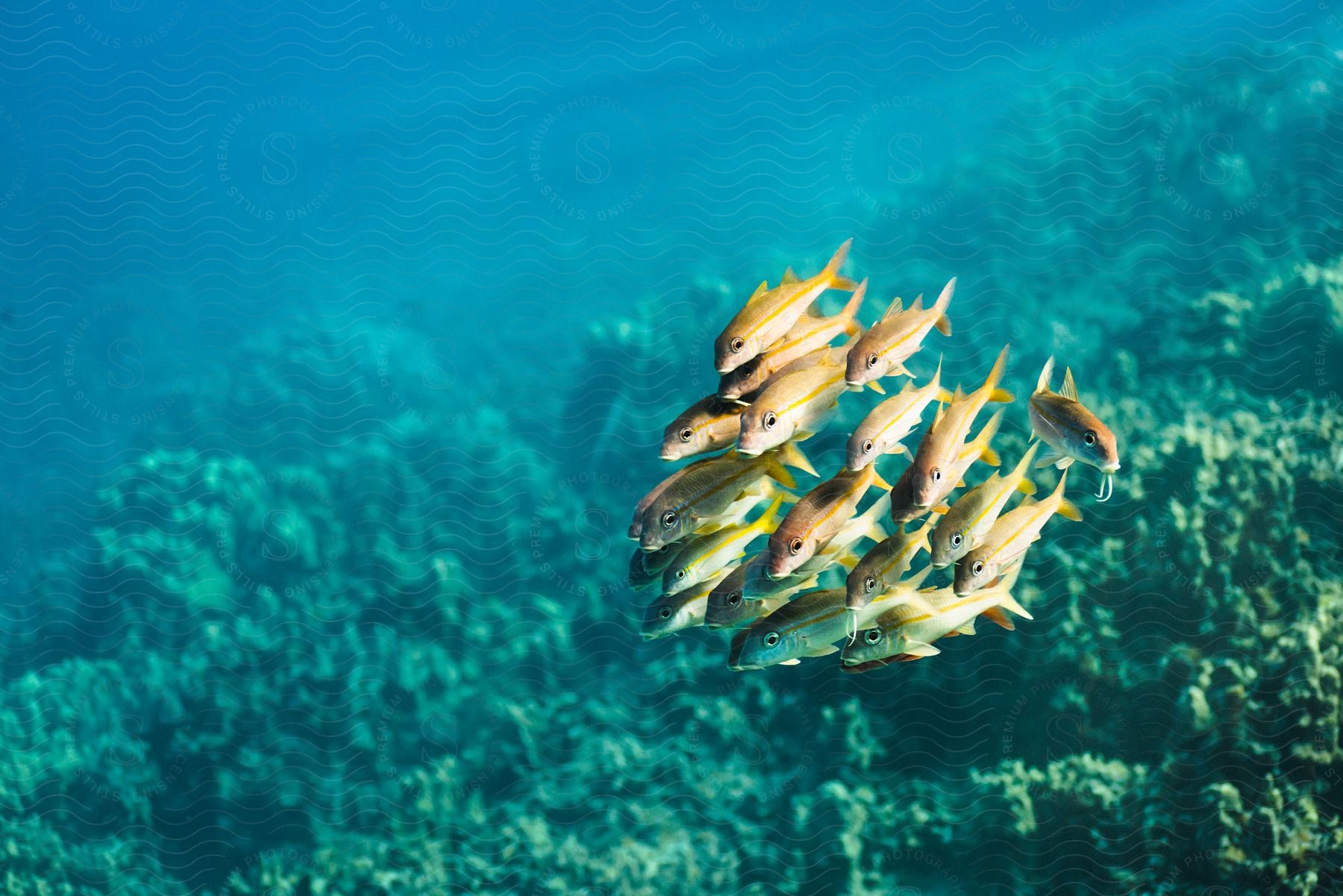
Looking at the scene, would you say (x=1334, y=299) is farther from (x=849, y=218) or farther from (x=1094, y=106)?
(x=849, y=218)

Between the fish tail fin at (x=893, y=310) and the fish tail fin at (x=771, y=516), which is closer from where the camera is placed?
the fish tail fin at (x=893, y=310)

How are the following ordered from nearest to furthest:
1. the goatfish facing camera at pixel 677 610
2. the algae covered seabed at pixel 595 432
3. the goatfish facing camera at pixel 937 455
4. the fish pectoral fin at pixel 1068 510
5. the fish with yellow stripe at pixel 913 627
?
the goatfish facing camera at pixel 937 455 < the fish with yellow stripe at pixel 913 627 < the fish pectoral fin at pixel 1068 510 < the goatfish facing camera at pixel 677 610 < the algae covered seabed at pixel 595 432

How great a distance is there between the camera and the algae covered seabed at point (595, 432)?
4.61 m

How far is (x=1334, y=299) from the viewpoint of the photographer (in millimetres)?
4668

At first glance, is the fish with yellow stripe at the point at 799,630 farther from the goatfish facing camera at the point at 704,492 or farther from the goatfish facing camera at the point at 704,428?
the goatfish facing camera at the point at 704,428

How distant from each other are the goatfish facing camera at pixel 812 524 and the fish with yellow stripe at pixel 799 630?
0.25 meters

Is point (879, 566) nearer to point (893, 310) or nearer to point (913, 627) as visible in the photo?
point (913, 627)

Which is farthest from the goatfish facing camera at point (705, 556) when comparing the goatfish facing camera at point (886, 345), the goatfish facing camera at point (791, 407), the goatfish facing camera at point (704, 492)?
the goatfish facing camera at point (886, 345)

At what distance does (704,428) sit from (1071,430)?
94 cm

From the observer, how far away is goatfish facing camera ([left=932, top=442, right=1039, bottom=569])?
2.27 m

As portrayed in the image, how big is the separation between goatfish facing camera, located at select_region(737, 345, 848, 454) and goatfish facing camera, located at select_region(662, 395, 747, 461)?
0.11m

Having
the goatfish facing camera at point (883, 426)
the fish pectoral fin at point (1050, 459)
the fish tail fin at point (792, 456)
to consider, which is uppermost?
the fish tail fin at point (792, 456)

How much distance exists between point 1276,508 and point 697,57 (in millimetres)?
3652

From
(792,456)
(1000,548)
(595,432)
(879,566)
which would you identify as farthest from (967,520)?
(595,432)
